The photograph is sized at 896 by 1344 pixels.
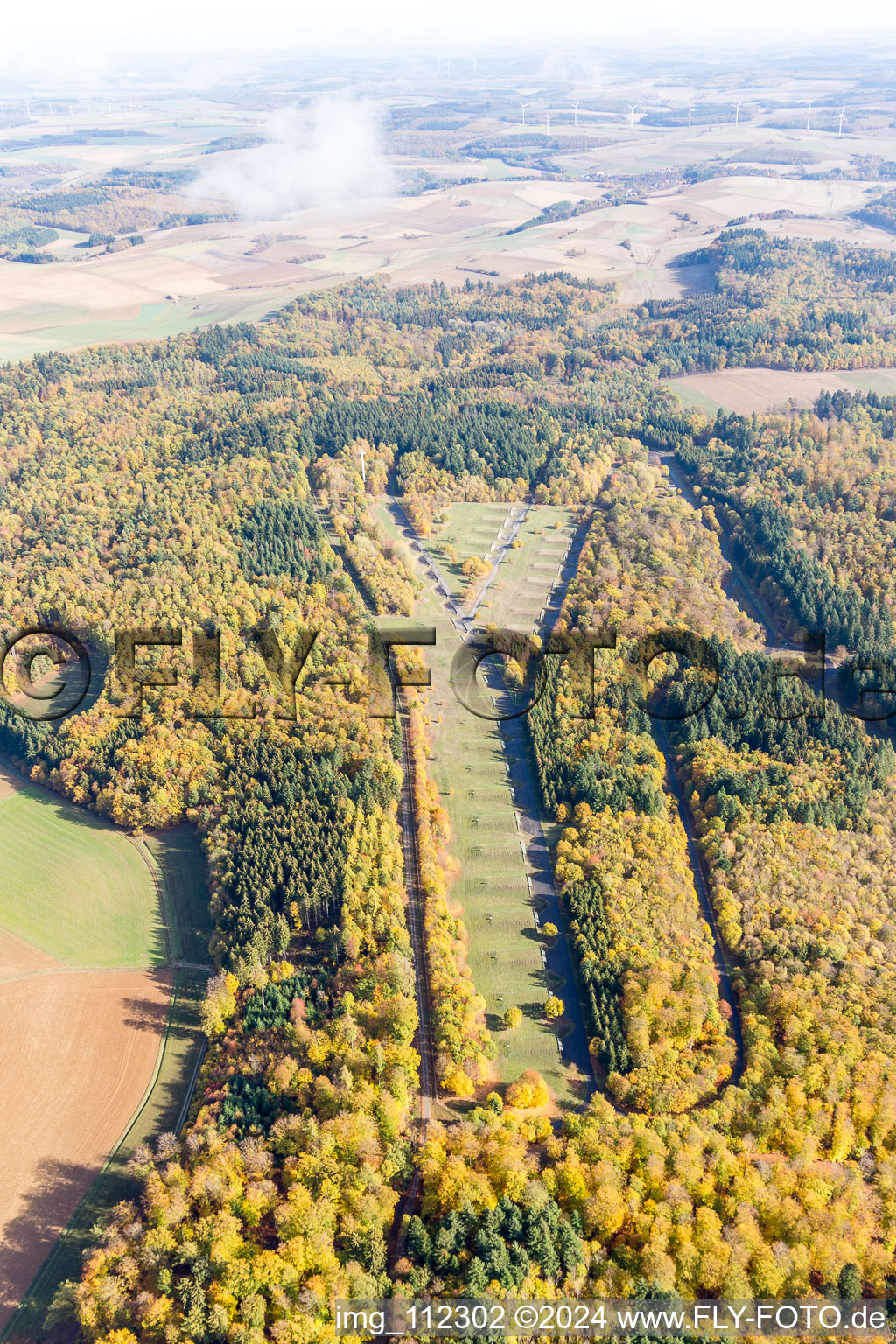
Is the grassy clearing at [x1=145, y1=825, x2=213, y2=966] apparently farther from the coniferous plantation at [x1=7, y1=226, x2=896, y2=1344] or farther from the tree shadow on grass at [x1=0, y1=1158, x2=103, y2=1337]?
the tree shadow on grass at [x1=0, y1=1158, x2=103, y2=1337]

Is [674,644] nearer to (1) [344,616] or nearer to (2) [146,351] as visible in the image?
(1) [344,616]

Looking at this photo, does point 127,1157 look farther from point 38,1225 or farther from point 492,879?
point 492,879

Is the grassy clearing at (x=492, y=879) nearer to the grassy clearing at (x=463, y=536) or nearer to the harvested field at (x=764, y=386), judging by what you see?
the grassy clearing at (x=463, y=536)

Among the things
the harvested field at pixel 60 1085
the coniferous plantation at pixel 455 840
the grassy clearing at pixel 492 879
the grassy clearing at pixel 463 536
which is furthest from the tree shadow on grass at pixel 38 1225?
the grassy clearing at pixel 463 536

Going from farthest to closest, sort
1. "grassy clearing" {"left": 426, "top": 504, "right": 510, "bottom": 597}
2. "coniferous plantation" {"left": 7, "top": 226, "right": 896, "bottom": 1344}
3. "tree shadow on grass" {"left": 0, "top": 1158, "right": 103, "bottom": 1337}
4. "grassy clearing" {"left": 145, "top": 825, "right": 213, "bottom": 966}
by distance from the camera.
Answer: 1. "grassy clearing" {"left": 426, "top": 504, "right": 510, "bottom": 597}
2. "grassy clearing" {"left": 145, "top": 825, "right": 213, "bottom": 966}
3. "tree shadow on grass" {"left": 0, "top": 1158, "right": 103, "bottom": 1337}
4. "coniferous plantation" {"left": 7, "top": 226, "right": 896, "bottom": 1344}

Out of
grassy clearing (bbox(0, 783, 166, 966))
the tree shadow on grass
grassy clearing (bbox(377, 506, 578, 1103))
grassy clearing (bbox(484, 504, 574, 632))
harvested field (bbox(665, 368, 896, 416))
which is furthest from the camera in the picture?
harvested field (bbox(665, 368, 896, 416))

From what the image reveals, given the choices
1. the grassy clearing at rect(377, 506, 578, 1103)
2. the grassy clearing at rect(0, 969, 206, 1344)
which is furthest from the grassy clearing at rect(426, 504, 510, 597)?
the grassy clearing at rect(0, 969, 206, 1344)
